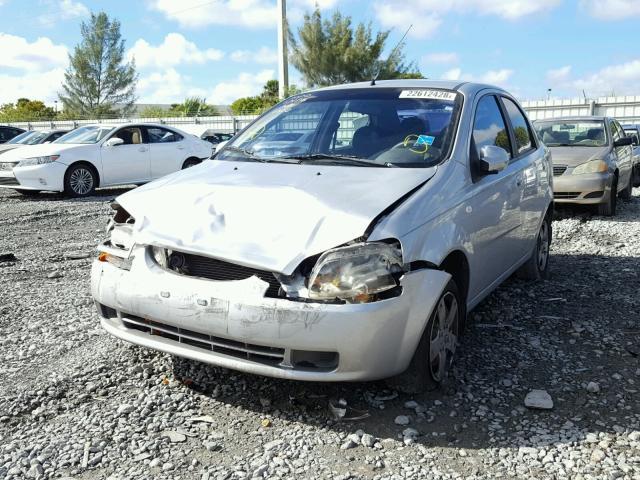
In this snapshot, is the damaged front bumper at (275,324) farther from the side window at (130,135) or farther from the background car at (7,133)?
the background car at (7,133)

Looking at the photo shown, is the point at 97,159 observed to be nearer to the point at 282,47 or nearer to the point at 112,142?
the point at 112,142

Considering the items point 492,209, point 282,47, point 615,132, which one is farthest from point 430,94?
point 282,47

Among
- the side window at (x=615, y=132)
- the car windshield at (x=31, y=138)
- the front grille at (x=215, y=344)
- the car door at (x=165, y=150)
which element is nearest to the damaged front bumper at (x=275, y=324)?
the front grille at (x=215, y=344)

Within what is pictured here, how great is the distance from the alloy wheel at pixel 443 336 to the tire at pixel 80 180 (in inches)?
405

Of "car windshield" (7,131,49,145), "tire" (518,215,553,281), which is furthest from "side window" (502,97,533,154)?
"car windshield" (7,131,49,145)

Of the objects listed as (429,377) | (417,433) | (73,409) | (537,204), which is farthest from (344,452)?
(537,204)

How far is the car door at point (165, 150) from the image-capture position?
1338cm

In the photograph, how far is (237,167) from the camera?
3898 mm

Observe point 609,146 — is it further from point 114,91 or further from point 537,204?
point 114,91

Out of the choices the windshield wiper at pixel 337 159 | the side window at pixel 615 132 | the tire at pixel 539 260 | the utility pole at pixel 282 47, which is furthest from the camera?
the utility pole at pixel 282 47

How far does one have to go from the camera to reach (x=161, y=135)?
13742 mm

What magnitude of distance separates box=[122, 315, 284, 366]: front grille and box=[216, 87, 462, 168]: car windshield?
1.34 metres

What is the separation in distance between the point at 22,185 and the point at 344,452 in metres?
11.1

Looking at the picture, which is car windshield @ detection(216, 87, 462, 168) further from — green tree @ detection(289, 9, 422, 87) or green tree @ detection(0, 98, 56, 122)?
green tree @ detection(0, 98, 56, 122)
